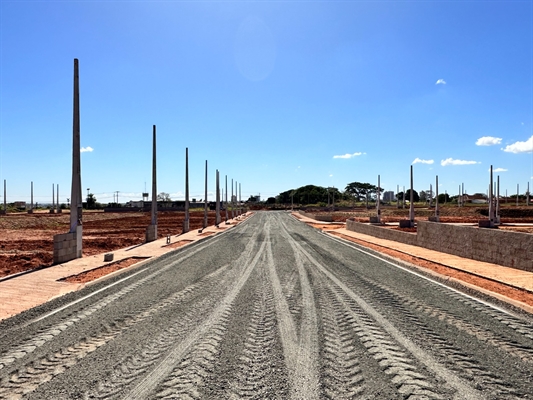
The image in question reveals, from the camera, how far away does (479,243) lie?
14.5m

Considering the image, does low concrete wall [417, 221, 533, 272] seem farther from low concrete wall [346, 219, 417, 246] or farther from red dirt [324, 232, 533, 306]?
red dirt [324, 232, 533, 306]

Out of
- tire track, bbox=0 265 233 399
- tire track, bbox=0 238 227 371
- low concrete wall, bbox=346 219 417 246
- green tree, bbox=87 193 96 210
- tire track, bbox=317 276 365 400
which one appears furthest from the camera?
green tree, bbox=87 193 96 210

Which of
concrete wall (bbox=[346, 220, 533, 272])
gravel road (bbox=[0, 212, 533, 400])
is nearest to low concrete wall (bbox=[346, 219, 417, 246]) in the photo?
concrete wall (bbox=[346, 220, 533, 272])

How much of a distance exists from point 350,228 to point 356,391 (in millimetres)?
31883

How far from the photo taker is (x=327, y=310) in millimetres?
7340

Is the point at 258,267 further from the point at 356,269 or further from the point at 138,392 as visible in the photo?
the point at 138,392

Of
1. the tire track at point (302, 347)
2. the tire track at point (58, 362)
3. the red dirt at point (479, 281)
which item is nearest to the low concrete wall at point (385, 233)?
the red dirt at point (479, 281)

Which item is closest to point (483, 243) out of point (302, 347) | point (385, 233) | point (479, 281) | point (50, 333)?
point (479, 281)

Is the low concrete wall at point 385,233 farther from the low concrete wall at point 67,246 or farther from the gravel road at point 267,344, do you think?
the low concrete wall at point 67,246

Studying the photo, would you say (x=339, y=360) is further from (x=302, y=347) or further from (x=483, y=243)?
(x=483, y=243)

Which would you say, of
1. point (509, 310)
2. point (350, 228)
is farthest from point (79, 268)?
point (350, 228)

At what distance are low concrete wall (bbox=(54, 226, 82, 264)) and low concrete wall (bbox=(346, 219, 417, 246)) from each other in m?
17.1

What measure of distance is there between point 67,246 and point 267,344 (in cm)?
1239

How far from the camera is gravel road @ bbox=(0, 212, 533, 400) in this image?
4.14m
